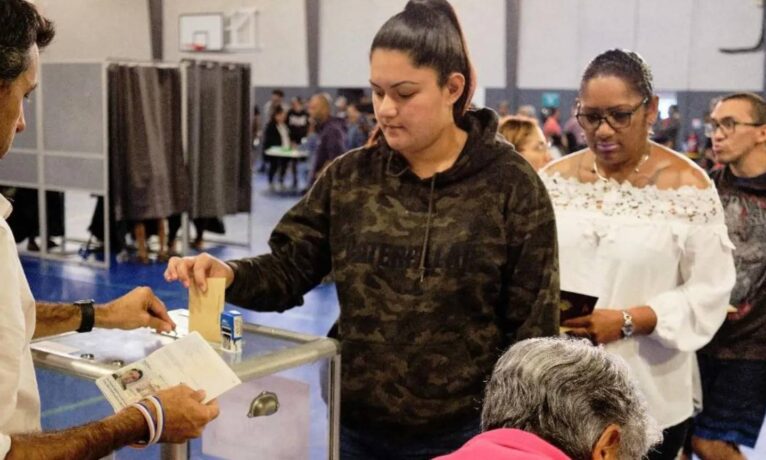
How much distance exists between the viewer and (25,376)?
1442 mm

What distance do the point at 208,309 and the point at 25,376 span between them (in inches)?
16.5

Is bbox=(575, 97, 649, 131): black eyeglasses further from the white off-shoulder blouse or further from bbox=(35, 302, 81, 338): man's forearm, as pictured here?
bbox=(35, 302, 81, 338): man's forearm

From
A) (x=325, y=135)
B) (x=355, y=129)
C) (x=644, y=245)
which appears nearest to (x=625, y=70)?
(x=644, y=245)

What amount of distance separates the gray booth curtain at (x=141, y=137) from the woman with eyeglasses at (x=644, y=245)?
5942mm

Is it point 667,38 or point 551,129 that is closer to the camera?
point 551,129

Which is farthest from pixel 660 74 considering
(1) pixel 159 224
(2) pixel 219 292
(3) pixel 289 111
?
(2) pixel 219 292

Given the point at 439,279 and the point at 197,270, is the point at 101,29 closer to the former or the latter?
the point at 197,270

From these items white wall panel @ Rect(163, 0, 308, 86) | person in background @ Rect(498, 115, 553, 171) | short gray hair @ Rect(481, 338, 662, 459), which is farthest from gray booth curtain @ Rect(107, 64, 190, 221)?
white wall panel @ Rect(163, 0, 308, 86)

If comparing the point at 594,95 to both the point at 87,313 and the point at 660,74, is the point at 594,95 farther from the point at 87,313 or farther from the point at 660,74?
the point at 660,74

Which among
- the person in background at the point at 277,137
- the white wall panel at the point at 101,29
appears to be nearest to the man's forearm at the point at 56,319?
the person in background at the point at 277,137

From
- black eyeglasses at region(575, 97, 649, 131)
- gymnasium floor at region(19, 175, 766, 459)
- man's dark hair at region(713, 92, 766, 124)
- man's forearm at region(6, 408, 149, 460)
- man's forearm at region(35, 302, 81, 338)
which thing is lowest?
gymnasium floor at region(19, 175, 766, 459)

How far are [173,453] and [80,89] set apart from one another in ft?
21.9

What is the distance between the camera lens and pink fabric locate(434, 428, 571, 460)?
110cm

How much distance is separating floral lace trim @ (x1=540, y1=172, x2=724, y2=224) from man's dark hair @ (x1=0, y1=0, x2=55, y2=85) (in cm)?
150
